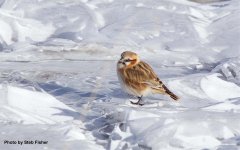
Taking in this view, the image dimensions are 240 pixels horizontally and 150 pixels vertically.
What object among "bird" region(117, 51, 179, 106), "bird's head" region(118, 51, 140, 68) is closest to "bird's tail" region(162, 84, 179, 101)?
"bird" region(117, 51, 179, 106)

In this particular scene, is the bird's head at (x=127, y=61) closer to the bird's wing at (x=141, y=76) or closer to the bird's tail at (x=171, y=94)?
the bird's wing at (x=141, y=76)

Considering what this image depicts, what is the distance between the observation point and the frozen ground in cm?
455

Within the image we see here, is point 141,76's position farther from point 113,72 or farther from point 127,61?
point 113,72

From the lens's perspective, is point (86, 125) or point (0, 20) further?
point (0, 20)

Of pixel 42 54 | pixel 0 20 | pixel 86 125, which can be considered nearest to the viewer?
pixel 86 125

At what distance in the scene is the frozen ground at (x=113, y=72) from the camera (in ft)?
14.9

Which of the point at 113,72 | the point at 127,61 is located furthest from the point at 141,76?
the point at 113,72

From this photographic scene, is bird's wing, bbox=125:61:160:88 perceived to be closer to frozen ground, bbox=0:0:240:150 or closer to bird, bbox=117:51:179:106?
bird, bbox=117:51:179:106

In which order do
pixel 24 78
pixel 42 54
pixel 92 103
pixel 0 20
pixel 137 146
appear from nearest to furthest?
1. pixel 137 146
2. pixel 92 103
3. pixel 24 78
4. pixel 42 54
5. pixel 0 20

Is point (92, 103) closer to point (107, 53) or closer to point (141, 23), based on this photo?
point (107, 53)

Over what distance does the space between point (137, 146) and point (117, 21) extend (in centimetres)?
334

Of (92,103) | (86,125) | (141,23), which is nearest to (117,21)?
(141,23)

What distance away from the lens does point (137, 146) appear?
4.43 m

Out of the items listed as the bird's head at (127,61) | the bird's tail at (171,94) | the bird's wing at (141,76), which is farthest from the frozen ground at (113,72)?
the bird's head at (127,61)
